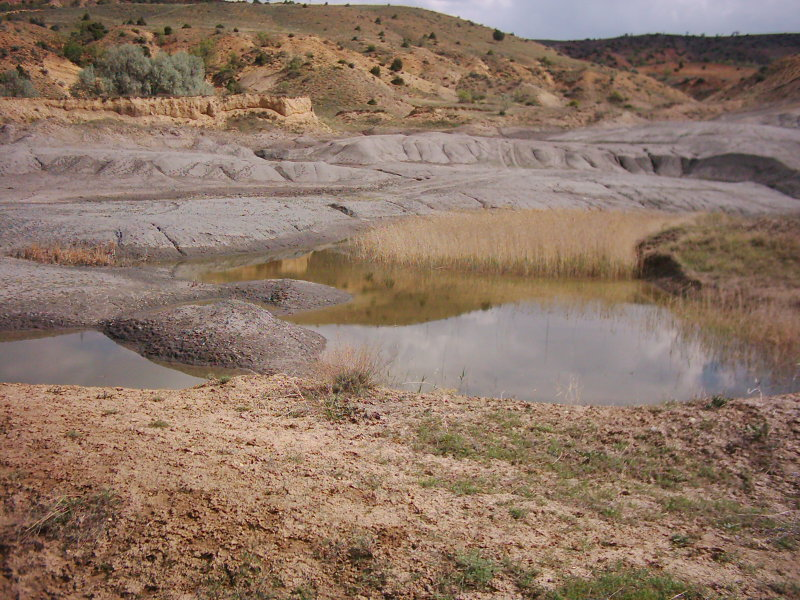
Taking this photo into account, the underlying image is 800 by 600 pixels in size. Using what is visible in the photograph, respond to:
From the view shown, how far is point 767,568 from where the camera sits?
4094 millimetres

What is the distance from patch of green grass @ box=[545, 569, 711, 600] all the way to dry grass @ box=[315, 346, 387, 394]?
3.56m

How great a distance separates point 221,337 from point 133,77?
37998mm

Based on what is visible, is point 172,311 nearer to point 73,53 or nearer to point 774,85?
point 73,53

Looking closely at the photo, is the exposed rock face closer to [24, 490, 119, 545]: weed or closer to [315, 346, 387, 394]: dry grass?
[315, 346, 387, 394]: dry grass

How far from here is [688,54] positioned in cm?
9281

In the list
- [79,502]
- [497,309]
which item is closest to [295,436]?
[79,502]

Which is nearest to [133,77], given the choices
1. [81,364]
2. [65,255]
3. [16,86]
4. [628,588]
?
[16,86]

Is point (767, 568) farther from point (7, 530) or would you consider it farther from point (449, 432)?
point (7, 530)

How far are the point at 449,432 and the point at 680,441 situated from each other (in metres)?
2.06

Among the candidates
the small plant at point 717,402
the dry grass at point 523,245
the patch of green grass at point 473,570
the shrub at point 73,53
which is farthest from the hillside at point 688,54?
the patch of green grass at point 473,570

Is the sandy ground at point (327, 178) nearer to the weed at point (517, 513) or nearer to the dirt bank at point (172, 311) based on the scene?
the dirt bank at point (172, 311)

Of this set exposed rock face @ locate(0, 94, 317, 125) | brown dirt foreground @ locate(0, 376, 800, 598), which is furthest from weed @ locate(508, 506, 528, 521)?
exposed rock face @ locate(0, 94, 317, 125)

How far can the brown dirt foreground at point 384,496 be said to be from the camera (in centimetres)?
387

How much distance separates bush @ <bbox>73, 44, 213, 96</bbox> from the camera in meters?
41.1
